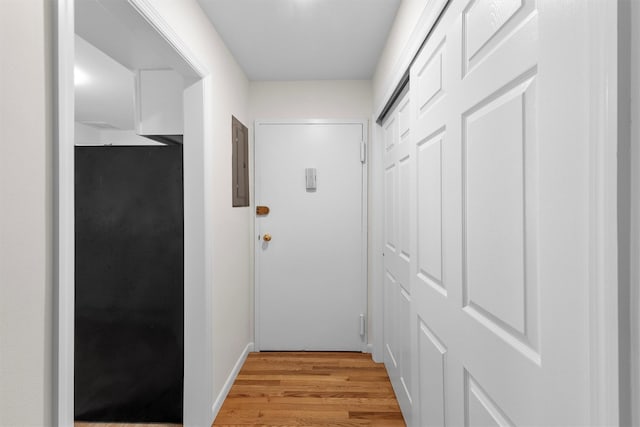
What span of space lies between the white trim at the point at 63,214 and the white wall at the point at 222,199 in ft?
2.58

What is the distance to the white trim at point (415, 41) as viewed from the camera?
127 cm

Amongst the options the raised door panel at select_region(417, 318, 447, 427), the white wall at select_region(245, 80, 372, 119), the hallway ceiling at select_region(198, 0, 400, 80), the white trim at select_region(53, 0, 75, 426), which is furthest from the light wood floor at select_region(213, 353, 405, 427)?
the hallway ceiling at select_region(198, 0, 400, 80)

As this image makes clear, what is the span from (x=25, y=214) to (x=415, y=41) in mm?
1513

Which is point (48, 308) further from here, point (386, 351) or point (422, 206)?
point (386, 351)

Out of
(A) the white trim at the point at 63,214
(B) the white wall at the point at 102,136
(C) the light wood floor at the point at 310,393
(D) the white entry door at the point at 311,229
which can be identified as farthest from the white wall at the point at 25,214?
(B) the white wall at the point at 102,136

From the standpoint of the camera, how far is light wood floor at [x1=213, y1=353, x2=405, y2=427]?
6.85ft

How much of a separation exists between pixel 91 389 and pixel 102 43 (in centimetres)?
205

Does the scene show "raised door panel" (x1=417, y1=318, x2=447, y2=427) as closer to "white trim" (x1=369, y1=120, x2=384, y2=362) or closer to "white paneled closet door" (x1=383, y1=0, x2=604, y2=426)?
"white paneled closet door" (x1=383, y1=0, x2=604, y2=426)

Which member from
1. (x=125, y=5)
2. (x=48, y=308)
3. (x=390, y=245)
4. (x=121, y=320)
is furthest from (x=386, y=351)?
(x=125, y=5)

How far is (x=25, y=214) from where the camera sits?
807 mm

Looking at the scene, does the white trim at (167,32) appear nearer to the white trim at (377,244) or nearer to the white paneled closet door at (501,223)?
the white paneled closet door at (501,223)

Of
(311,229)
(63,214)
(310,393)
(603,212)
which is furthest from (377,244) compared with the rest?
(603,212)

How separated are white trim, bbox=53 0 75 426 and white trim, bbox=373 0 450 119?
1.13 m

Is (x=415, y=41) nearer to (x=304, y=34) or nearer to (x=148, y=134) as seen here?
(x=304, y=34)
